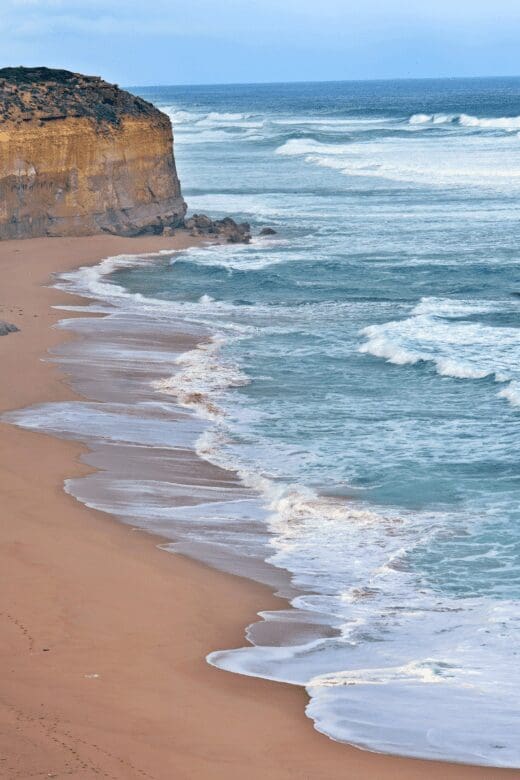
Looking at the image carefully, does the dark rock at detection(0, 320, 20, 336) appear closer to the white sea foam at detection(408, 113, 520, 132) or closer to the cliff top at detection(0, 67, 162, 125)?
the cliff top at detection(0, 67, 162, 125)

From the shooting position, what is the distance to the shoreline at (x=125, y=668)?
7203mm

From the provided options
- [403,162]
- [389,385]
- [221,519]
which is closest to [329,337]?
[389,385]

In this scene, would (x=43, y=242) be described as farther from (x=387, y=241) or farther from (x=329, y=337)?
(x=329, y=337)

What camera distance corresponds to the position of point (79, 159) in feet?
104

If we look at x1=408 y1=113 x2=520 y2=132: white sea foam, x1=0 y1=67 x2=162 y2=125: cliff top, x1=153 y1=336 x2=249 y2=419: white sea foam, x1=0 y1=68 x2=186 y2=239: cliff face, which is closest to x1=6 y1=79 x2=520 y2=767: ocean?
x1=153 y1=336 x2=249 y2=419: white sea foam

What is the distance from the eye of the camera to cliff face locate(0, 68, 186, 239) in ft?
101

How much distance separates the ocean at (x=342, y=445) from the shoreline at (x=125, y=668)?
25 centimetres

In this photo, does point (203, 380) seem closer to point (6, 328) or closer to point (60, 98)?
point (6, 328)

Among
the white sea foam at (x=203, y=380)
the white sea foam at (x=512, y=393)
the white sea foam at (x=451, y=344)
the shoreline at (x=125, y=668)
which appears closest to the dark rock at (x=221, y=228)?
the white sea foam at (x=451, y=344)

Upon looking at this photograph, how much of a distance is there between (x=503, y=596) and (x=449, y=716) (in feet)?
7.76

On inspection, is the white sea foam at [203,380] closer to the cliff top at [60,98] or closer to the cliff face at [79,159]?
the cliff face at [79,159]

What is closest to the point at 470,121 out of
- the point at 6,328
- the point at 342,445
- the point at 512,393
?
the point at 6,328

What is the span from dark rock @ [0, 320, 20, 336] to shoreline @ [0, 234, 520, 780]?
7275mm

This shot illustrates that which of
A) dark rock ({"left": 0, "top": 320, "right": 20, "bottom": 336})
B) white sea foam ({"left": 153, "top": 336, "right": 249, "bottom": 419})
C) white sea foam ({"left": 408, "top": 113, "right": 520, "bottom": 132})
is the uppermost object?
white sea foam ({"left": 408, "top": 113, "right": 520, "bottom": 132})
